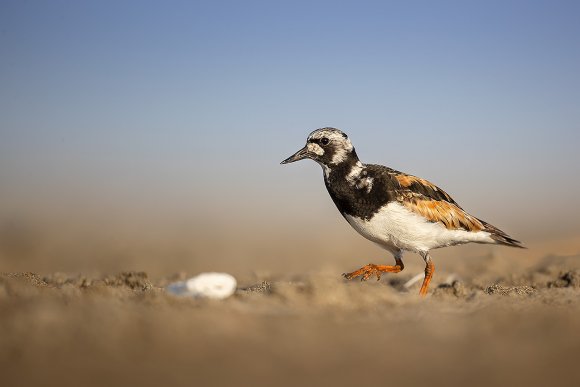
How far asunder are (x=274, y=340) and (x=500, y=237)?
5.69m

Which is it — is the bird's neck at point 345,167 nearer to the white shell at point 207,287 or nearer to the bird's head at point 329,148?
the bird's head at point 329,148

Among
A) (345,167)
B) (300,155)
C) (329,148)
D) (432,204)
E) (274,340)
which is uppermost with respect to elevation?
(300,155)

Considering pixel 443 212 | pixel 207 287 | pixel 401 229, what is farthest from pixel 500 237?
pixel 207 287

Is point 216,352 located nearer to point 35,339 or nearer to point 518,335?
point 35,339

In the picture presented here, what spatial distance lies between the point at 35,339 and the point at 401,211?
16.3 feet

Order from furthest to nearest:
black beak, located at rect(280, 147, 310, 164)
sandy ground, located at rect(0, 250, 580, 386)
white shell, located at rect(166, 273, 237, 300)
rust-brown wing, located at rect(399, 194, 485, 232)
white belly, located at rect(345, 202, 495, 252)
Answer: black beak, located at rect(280, 147, 310, 164) → rust-brown wing, located at rect(399, 194, 485, 232) → white belly, located at rect(345, 202, 495, 252) → white shell, located at rect(166, 273, 237, 300) → sandy ground, located at rect(0, 250, 580, 386)

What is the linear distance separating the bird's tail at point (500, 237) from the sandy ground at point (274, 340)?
2.60 metres

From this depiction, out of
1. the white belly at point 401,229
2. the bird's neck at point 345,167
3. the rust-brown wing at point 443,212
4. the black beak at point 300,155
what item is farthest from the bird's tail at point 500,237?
the black beak at point 300,155

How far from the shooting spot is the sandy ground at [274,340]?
3.91m

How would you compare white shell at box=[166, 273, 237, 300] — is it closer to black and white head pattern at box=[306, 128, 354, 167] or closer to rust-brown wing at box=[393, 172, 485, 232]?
black and white head pattern at box=[306, 128, 354, 167]

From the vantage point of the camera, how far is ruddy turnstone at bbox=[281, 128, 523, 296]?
8016 mm

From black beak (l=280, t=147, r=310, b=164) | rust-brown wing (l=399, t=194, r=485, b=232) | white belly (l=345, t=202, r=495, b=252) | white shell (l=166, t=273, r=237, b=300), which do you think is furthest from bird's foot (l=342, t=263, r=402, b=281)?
white shell (l=166, t=273, r=237, b=300)

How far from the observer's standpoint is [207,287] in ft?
21.8

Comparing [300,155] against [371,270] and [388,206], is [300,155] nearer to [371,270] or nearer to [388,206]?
[388,206]
